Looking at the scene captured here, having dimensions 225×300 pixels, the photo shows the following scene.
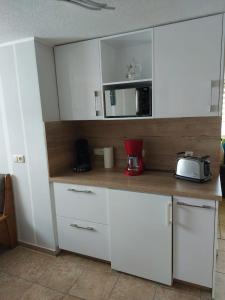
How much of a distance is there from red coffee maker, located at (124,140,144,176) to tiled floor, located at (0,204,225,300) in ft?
3.07

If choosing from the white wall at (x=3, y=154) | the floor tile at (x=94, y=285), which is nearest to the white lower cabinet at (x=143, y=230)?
the floor tile at (x=94, y=285)

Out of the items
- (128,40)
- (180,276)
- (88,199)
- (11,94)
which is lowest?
(180,276)

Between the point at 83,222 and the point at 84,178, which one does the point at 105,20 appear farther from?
the point at 83,222

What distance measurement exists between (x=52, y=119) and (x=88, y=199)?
2.80 ft

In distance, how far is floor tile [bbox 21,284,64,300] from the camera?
175cm

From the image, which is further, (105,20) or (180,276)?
(180,276)

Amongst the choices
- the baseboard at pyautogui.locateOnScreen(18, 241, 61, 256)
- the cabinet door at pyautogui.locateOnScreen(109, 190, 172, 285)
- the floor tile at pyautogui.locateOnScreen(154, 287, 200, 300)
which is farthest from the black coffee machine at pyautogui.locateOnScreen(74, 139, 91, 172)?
the floor tile at pyautogui.locateOnScreen(154, 287, 200, 300)

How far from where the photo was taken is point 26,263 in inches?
85.1

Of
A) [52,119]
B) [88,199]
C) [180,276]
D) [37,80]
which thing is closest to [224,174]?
[180,276]

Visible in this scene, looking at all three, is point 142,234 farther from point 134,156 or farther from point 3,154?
point 3,154

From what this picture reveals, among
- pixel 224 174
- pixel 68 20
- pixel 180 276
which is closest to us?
pixel 68 20

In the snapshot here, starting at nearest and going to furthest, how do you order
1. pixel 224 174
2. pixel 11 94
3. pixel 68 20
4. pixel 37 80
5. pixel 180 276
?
pixel 68 20
pixel 180 276
pixel 37 80
pixel 11 94
pixel 224 174

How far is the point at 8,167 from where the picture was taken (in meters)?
2.31

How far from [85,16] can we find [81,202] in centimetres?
152
